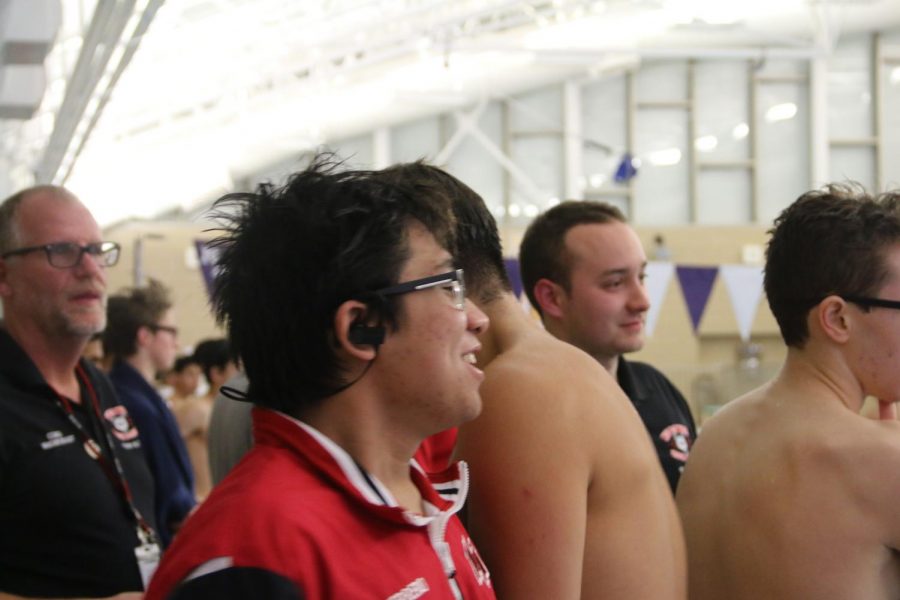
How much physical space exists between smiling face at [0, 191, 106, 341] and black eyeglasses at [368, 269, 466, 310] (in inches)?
58.5

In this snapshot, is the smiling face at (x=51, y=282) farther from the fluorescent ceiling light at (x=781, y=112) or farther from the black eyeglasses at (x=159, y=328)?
the fluorescent ceiling light at (x=781, y=112)

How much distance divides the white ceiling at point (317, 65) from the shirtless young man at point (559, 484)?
20.6 ft

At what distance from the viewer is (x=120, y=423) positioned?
2.76m

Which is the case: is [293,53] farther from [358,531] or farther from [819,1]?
[358,531]

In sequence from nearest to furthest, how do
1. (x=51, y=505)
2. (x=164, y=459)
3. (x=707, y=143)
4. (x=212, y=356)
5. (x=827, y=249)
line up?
(x=827, y=249), (x=51, y=505), (x=164, y=459), (x=212, y=356), (x=707, y=143)

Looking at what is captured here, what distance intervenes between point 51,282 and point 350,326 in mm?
1549

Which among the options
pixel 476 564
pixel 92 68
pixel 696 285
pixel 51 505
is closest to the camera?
pixel 476 564

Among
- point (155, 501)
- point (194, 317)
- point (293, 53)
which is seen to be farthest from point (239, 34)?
point (155, 501)

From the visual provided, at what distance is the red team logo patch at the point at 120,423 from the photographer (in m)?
2.71

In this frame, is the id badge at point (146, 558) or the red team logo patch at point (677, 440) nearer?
the id badge at point (146, 558)

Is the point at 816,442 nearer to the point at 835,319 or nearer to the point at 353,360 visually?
the point at 835,319

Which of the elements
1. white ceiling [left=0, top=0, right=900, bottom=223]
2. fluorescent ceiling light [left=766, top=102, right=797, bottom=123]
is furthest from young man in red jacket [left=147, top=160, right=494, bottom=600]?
fluorescent ceiling light [left=766, top=102, right=797, bottom=123]

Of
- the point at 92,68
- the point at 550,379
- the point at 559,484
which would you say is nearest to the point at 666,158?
the point at 92,68

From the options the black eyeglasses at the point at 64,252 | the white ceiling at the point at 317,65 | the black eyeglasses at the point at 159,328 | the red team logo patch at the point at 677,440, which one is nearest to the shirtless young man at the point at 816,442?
the red team logo patch at the point at 677,440
